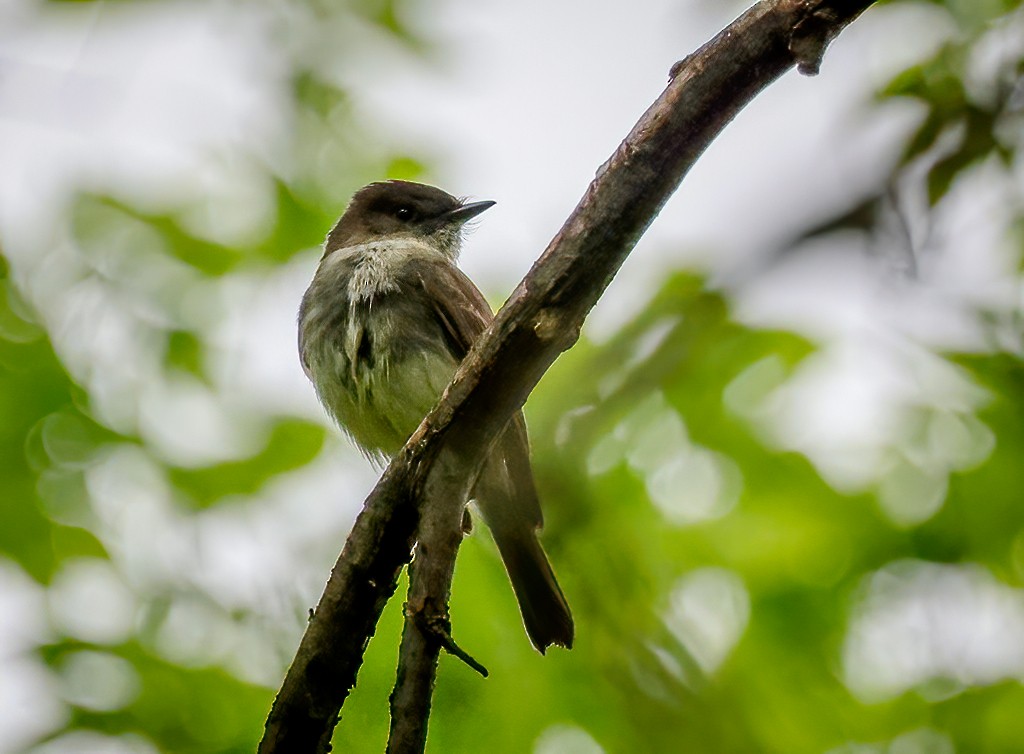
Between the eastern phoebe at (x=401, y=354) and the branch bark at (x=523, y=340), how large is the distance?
131 cm

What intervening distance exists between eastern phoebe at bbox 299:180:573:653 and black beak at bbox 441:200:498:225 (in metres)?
0.80

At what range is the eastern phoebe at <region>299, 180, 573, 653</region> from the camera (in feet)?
14.9

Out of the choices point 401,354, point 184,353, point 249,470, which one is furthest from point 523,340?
point 184,353

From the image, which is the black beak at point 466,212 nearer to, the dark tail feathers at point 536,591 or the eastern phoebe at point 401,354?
the eastern phoebe at point 401,354

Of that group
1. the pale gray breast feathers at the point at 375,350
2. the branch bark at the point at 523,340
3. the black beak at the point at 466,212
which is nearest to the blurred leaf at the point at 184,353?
the pale gray breast feathers at the point at 375,350

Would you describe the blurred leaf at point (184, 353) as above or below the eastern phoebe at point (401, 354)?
above

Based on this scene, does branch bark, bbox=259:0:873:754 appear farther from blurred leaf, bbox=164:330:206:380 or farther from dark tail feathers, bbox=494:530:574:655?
blurred leaf, bbox=164:330:206:380

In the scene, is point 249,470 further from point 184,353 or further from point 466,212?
point 466,212

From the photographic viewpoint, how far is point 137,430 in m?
4.74

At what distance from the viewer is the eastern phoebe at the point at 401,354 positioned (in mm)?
4551

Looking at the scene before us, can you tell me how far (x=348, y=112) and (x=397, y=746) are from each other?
3.30 meters

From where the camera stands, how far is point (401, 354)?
181 inches

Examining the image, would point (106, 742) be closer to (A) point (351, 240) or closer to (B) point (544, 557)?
(B) point (544, 557)

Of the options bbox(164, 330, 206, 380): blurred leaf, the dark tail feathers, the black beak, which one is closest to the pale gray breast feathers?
bbox(164, 330, 206, 380): blurred leaf
